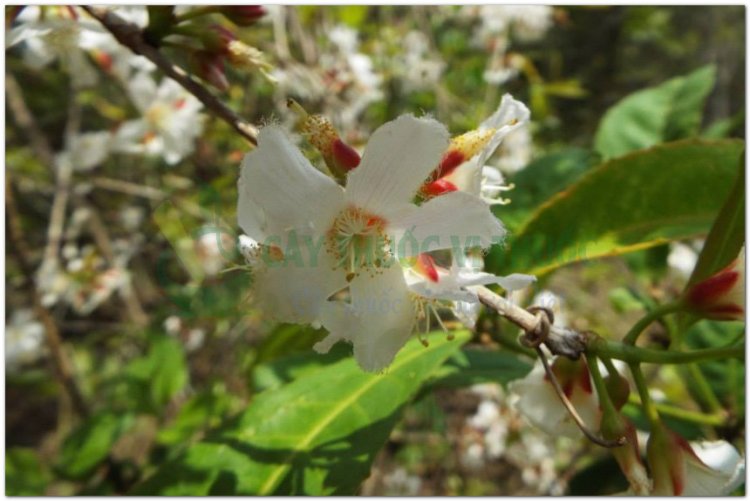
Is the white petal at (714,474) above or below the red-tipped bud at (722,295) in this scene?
below

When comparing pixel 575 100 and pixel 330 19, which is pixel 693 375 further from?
pixel 575 100

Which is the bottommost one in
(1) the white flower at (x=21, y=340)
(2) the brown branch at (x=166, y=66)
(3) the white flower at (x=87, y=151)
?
(1) the white flower at (x=21, y=340)

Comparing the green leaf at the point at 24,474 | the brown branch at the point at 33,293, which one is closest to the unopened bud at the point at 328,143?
the brown branch at the point at 33,293

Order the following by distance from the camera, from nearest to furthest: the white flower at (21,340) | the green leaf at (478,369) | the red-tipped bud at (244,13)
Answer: the red-tipped bud at (244,13), the green leaf at (478,369), the white flower at (21,340)

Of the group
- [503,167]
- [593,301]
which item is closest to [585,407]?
[503,167]

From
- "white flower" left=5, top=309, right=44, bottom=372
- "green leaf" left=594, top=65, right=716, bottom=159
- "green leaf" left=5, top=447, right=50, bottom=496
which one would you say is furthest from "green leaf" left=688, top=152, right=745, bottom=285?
"white flower" left=5, top=309, right=44, bottom=372

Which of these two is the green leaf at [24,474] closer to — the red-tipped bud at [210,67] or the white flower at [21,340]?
the white flower at [21,340]

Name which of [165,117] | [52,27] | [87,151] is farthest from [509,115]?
[87,151]
